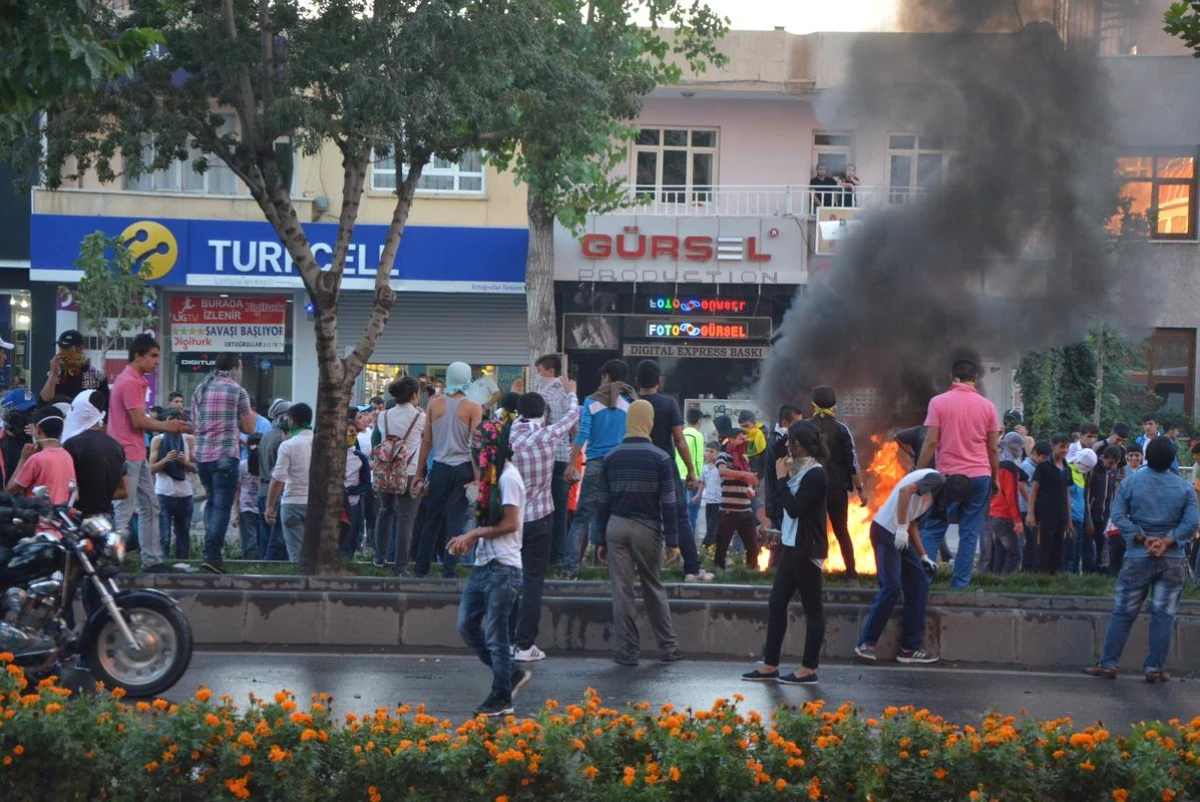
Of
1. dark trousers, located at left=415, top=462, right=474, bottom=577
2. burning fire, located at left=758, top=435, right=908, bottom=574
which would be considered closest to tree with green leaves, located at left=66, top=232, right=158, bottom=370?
burning fire, located at left=758, top=435, right=908, bottom=574

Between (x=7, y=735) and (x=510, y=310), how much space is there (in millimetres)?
22102

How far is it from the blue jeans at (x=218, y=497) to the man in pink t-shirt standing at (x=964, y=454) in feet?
19.6

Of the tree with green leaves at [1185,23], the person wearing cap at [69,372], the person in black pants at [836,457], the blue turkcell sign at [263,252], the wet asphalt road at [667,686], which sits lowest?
the wet asphalt road at [667,686]

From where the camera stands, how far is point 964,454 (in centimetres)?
1126

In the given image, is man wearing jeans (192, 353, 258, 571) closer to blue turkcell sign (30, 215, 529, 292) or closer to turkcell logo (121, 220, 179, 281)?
blue turkcell sign (30, 215, 529, 292)

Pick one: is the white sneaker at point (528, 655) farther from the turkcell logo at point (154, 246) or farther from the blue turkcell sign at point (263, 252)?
the turkcell logo at point (154, 246)

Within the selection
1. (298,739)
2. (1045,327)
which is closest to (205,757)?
(298,739)

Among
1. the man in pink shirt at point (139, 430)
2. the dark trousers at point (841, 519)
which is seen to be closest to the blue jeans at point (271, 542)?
the man in pink shirt at point (139, 430)

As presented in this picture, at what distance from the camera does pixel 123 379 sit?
1120 cm

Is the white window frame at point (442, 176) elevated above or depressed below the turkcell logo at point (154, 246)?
above

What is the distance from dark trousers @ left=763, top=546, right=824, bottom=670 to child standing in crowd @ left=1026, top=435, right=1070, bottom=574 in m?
5.82

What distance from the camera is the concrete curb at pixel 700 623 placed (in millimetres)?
10547

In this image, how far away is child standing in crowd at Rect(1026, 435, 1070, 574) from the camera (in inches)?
560

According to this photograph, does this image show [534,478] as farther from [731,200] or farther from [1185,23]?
[731,200]
